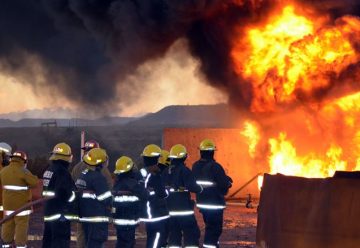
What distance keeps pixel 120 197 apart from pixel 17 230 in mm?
2552

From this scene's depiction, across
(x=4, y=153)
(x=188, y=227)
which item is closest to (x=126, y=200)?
(x=188, y=227)

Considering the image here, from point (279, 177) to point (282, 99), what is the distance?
9.85 m

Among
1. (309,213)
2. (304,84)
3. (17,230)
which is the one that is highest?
(304,84)

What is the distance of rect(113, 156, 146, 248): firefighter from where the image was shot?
32.1ft

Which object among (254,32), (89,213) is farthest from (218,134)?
(89,213)

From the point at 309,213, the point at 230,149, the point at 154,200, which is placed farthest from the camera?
the point at 230,149

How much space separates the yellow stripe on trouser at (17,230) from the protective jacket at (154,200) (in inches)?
82.7

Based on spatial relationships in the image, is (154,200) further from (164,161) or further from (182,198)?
(164,161)

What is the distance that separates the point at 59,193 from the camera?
10.2 m

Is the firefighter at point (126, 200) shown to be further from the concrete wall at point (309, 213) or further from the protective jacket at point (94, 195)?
the concrete wall at point (309, 213)

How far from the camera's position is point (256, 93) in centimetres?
1864

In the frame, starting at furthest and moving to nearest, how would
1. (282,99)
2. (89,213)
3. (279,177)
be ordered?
(282,99) < (89,213) < (279,177)

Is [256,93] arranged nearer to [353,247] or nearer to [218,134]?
[218,134]

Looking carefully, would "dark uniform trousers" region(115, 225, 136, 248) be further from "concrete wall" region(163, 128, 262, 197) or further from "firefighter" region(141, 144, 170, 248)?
"concrete wall" region(163, 128, 262, 197)
